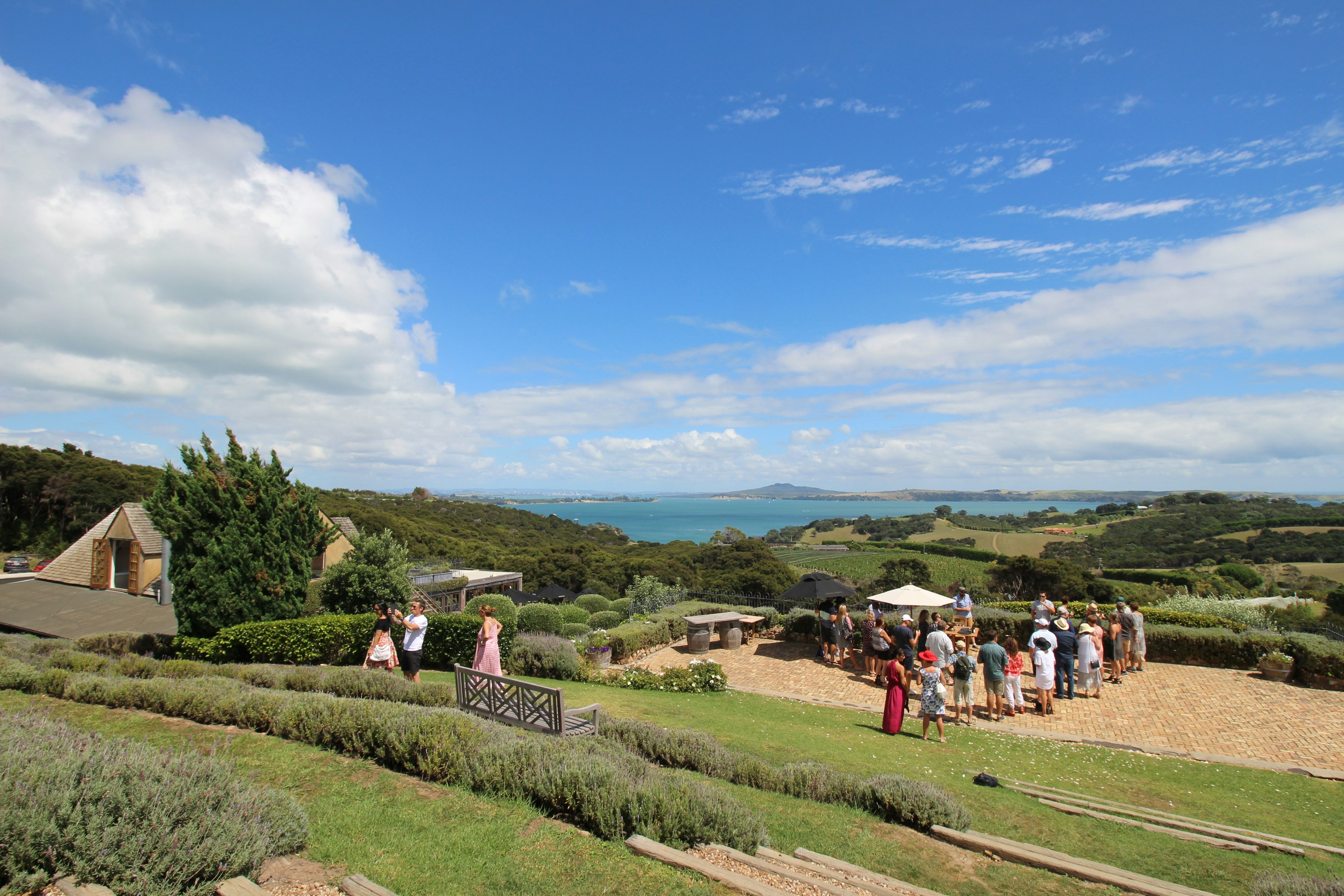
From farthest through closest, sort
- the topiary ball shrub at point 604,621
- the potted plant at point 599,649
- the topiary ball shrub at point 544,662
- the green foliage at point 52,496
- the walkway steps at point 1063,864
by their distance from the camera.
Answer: the green foliage at point 52,496, the topiary ball shrub at point 604,621, the potted plant at point 599,649, the topiary ball shrub at point 544,662, the walkway steps at point 1063,864

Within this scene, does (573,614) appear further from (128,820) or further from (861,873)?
(128,820)

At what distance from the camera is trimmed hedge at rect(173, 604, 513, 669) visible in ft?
42.7

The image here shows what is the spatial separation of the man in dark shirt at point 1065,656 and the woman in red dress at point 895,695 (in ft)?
12.3

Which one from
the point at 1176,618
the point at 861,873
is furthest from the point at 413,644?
the point at 1176,618

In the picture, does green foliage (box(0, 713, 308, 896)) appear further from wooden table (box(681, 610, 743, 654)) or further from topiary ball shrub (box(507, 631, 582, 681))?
wooden table (box(681, 610, 743, 654))

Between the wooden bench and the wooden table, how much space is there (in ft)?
28.3

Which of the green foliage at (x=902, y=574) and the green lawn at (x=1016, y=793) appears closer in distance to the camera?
the green lawn at (x=1016, y=793)

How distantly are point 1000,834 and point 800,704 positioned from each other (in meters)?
6.09

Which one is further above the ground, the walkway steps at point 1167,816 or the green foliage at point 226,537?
the green foliage at point 226,537

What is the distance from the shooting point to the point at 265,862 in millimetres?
4023

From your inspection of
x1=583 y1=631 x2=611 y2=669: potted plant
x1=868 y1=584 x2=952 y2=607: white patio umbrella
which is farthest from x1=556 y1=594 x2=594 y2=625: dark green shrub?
x1=868 y1=584 x2=952 y2=607: white patio umbrella

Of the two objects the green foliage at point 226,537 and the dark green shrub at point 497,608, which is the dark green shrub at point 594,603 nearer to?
the dark green shrub at point 497,608

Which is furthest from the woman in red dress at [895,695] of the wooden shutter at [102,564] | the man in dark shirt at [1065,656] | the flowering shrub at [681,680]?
the wooden shutter at [102,564]

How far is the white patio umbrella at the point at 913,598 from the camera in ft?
45.6
